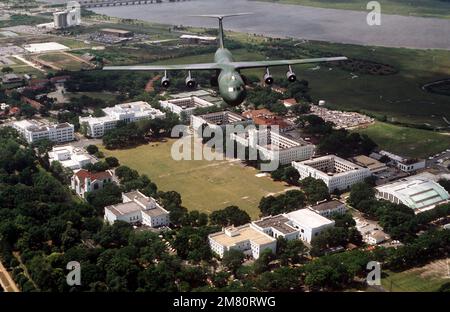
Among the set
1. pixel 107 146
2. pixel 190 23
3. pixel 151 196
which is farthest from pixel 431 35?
pixel 151 196

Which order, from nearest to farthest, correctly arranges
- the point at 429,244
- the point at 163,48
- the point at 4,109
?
the point at 429,244
the point at 4,109
the point at 163,48

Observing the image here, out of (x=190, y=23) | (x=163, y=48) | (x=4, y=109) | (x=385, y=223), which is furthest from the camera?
(x=190, y=23)

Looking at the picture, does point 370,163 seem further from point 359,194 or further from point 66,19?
point 66,19

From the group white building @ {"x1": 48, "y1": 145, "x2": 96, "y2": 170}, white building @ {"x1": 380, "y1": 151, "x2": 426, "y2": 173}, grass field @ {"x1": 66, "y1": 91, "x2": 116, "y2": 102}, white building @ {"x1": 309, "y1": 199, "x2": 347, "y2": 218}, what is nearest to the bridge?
grass field @ {"x1": 66, "y1": 91, "x2": 116, "y2": 102}

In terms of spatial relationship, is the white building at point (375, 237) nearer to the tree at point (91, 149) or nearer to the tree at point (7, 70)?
the tree at point (91, 149)

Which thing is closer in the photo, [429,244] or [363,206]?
[429,244]
